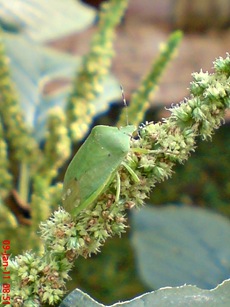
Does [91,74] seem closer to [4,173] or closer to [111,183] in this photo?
[4,173]

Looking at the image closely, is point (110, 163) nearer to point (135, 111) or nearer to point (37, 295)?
point (37, 295)

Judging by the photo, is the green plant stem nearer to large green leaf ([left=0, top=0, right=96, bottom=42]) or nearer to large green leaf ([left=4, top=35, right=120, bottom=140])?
large green leaf ([left=4, top=35, right=120, bottom=140])

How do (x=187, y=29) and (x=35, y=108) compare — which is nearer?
(x=35, y=108)

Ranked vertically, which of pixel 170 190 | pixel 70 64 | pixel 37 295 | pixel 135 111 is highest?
pixel 170 190

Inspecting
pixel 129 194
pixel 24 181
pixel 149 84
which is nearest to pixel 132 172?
pixel 129 194

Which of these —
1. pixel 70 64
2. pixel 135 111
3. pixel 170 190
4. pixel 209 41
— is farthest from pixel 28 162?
pixel 209 41

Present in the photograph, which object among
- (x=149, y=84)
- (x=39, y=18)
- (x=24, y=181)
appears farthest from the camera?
(x=39, y=18)
